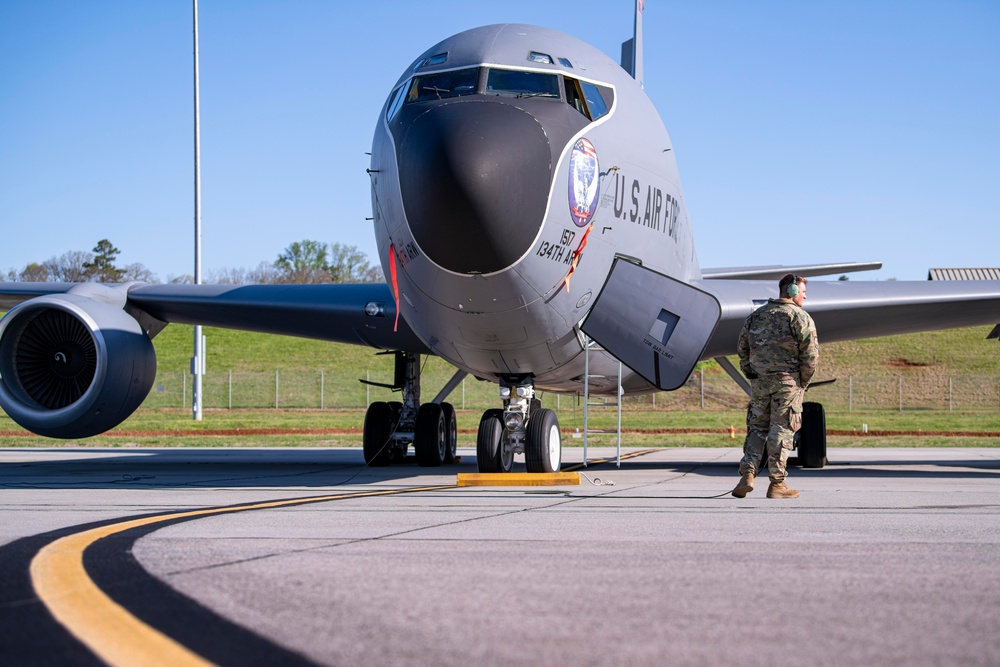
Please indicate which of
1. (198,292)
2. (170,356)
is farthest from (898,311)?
(170,356)

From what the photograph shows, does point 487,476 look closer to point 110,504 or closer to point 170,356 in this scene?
point 110,504

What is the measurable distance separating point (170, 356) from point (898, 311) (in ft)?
186

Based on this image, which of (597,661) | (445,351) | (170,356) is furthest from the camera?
(170,356)

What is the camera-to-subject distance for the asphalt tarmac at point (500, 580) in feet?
9.53

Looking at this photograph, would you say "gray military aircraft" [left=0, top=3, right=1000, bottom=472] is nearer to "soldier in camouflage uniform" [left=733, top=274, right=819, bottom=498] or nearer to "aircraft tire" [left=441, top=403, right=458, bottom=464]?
"aircraft tire" [left=441, top=403, right=458, bottom=464]

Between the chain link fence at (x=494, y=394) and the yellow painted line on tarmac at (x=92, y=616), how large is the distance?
127 ft

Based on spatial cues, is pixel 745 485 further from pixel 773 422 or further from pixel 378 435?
pixel 378 435

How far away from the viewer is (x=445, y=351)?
1068cm

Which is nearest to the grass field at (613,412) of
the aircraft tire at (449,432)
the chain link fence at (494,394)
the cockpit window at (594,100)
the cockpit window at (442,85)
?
the chain link fence at (494,394)

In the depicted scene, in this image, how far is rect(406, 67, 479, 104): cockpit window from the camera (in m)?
9.37

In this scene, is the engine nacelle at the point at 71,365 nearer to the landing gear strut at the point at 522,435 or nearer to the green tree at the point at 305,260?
the landing gear strut at the point at 522,435

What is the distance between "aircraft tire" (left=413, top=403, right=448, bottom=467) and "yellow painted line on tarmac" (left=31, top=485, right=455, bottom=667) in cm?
985

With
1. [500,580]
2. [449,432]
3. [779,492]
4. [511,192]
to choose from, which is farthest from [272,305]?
[500,580]

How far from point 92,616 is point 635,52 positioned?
1584cm
